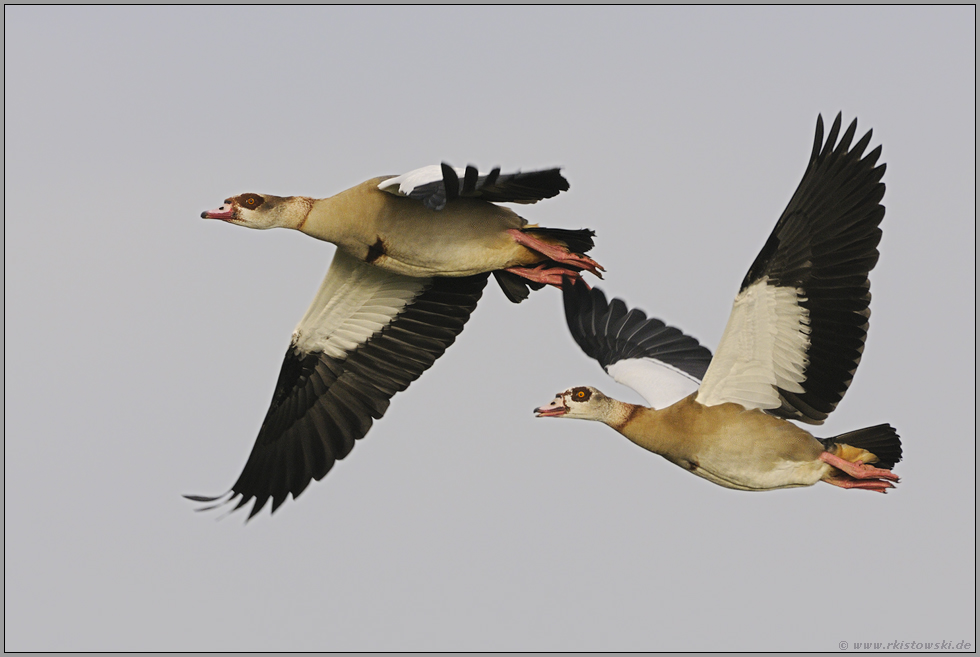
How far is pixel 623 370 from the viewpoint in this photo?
1147 centimetres

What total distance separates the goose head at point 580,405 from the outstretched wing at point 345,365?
1.23m

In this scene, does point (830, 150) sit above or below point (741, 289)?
above

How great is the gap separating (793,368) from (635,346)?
7.63 feet

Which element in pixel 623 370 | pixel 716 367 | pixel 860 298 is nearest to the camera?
pixel 860 298

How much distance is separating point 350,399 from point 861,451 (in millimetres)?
3868

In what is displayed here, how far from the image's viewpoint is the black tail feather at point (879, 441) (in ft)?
33.2

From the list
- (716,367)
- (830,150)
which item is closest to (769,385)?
(716,367)

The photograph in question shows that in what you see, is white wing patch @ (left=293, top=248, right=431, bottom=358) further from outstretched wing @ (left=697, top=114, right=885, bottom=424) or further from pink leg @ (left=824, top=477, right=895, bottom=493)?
pink leg @ (left=824, top=477, right=895, bottom=493)

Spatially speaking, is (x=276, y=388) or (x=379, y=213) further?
(x=276, y=388)

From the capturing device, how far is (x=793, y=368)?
9695 mm

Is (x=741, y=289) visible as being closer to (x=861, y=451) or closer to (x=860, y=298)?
(x=860, y=298)

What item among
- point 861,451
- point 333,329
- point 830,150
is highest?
point 830,150

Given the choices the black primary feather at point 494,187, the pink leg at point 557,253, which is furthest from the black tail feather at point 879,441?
the black primary feather at point 494,187

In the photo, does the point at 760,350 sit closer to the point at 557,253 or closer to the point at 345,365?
the point at 557,253
